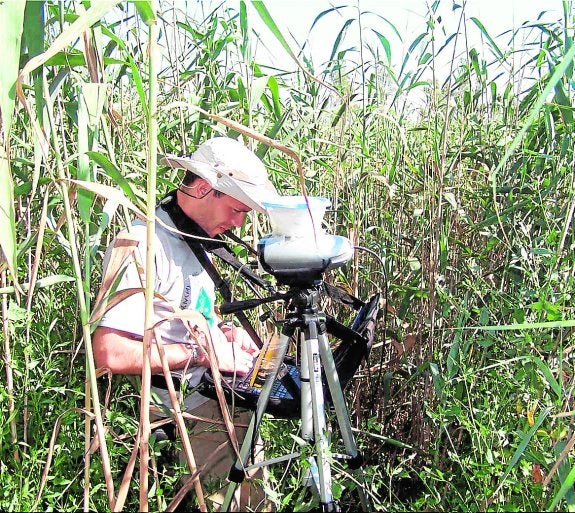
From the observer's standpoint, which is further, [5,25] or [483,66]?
[483,66]

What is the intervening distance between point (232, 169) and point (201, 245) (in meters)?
0.21

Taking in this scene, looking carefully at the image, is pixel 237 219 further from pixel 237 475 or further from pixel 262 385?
pixel 237 475

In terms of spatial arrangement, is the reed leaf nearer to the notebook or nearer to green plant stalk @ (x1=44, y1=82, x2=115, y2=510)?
green plant stalk @ (x1=44, y1=82, x2=115, y2=510)

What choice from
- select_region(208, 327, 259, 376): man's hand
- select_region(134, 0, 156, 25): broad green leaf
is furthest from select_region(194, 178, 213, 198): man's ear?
select_region(134, 0, 156, 25): broad green leaf

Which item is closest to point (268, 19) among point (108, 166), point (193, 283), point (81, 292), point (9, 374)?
point (108, 166)

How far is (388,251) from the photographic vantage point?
2113mm

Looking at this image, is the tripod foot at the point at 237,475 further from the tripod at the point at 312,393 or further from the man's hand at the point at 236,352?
the man's hand at the point at 236,352

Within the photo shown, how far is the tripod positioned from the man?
173 mm

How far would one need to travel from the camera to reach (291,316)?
4.47 feet

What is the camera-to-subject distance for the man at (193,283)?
1476mm

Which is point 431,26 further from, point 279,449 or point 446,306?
point 279,449

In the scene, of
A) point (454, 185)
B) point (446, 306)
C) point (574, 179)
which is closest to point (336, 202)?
point (454, 185)

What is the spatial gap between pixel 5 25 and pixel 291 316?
765 millimetres

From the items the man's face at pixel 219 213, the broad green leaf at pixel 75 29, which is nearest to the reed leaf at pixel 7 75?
the broad green leaf at pixel 75 29
